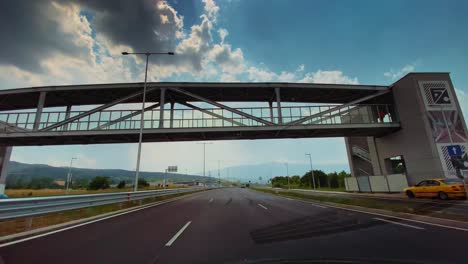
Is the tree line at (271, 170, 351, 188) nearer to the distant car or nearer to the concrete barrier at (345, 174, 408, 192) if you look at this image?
the concrete barrier at (345, 174, 408, 192)

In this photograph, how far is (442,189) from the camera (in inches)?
582

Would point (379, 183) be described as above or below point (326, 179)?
below

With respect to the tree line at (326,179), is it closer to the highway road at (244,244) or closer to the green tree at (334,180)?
the green tree at (334,180)

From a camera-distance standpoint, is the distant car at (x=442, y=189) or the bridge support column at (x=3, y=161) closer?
the distant car at (x=442, y=189)

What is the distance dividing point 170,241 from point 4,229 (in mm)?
5027

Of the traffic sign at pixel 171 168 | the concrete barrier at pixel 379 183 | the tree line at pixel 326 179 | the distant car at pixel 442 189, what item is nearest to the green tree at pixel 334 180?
the tree line at pixel 326 179

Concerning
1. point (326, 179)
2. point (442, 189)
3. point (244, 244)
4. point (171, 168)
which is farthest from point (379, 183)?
point (171, 168)

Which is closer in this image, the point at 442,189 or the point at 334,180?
the point at 442,189

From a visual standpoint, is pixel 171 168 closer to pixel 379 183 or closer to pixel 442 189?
pixel 379 183

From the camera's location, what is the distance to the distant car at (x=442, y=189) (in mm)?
14125

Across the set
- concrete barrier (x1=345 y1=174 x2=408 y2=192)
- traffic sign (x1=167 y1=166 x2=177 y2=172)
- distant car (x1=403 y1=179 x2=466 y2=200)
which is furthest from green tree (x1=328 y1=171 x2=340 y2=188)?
traffic sign (x1=167 y1=166 x2=177 y2=172)

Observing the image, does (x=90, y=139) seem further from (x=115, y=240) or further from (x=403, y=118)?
(x=403, y=118)

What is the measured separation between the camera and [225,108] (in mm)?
22953

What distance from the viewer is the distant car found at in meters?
14.1
